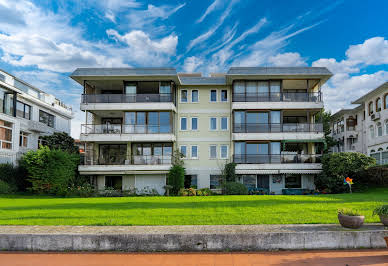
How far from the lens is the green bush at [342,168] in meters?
25.1

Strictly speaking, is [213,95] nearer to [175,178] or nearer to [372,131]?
[175,178]

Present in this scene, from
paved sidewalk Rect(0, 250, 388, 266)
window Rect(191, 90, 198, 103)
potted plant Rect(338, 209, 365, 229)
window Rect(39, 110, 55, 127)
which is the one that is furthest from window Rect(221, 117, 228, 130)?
paved sidewalk Rect(0, 250, 388, 266)

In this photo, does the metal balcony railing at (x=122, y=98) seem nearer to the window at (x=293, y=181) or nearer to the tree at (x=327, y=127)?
the window at (x=293, y=181)

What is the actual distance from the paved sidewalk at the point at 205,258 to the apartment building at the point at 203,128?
1886 cm

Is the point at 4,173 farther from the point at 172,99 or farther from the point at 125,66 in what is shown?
the point at 172,99

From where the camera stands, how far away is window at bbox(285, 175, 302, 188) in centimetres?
2961

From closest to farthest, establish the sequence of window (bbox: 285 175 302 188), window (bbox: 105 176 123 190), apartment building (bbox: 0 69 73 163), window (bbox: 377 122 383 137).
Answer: apartment building (bbox: 0 69 73 163)
window (bbox: 105 176 123 190)
window (bbox: 285 175 302 188)
window (bbox: 377 122 383 137)

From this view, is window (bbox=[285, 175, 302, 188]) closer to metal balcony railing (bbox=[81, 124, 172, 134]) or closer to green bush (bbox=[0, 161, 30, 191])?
metal balcony railing (bbox=[81, 124, 172, 134])

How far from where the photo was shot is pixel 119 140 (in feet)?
93.7

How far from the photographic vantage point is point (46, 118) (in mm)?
36438

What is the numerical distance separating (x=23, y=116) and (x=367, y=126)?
131ft

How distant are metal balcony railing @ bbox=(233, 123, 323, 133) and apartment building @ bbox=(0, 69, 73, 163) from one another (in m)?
20.8

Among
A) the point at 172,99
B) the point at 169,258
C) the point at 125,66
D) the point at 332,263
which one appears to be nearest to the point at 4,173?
the point at 125,66

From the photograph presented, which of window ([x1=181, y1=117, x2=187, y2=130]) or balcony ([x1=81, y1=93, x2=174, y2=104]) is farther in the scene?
window ([x1=181, y1=117, x2=187, y2=130])
